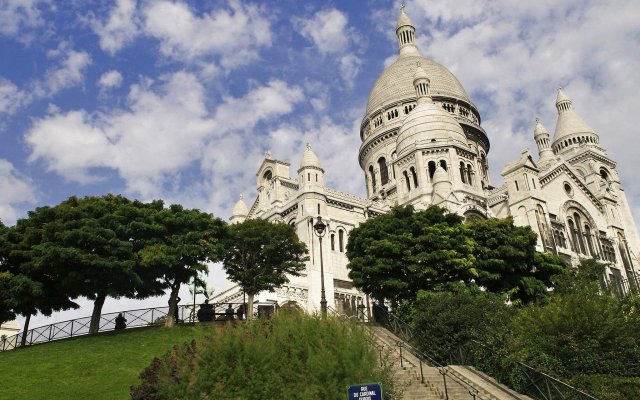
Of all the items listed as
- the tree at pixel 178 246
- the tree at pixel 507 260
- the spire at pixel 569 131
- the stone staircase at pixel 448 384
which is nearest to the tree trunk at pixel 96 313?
the tree at pixel 178 246

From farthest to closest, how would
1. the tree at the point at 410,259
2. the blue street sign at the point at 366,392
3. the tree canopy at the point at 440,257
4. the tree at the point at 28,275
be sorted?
the tree canopy at the point at 440,257 < the tree at the point at 410,259 < the tree at the point at 28,275 < the blue street sign at the point at 366,392

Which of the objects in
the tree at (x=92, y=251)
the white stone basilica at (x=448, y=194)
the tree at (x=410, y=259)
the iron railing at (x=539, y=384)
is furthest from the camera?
the white stone basilica at (x=448, y=194)

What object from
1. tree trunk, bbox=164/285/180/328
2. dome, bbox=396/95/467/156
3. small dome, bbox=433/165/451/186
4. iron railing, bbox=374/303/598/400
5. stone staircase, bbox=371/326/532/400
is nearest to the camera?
iron railing, bbox=374/303/598/400

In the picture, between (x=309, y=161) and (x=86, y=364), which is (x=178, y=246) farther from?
(x=309, y=161)

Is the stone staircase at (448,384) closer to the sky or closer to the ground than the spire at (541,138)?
closer to the ground

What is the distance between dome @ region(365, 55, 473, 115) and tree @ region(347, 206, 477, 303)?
146 feet

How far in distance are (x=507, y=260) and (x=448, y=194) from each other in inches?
604

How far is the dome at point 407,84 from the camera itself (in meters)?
77.7

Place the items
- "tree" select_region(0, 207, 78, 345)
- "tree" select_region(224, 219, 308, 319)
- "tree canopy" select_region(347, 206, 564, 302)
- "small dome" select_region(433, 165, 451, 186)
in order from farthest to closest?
"small dome" select_region(433, 165, 451, 186) → "tree" select_region(224, 219, 308, 319) → "tree canopy" select_region(347, 206, 564, 302) → "tree" select_region(0, 207, 78, 345)

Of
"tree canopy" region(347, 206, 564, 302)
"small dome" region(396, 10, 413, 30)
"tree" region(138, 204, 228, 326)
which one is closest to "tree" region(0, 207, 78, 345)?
"tree" region(138, 204, 228, 326)

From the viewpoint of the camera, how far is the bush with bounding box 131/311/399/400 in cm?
1521

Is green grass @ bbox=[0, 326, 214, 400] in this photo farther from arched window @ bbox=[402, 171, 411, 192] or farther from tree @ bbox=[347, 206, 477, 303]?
arched window @ bbox=[402, 171, 411, 192]

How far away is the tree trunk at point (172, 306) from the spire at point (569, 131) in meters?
56.5

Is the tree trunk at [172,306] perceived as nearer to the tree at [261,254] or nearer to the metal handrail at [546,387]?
the tree at [261,254]
